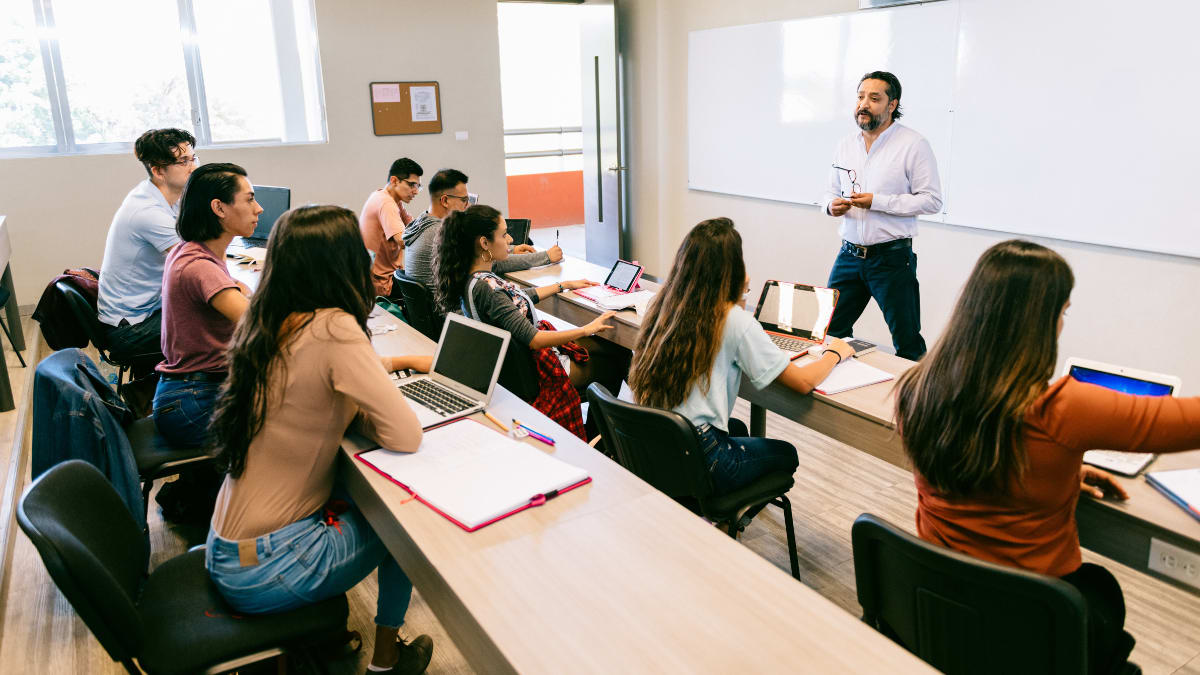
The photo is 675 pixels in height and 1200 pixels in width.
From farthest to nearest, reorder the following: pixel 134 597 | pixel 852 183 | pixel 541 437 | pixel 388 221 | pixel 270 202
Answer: pixel 270 202
pixel 388 221
pixel 852 183
pixel 541 437
pixel 134 597

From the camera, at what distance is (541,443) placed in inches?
73.6

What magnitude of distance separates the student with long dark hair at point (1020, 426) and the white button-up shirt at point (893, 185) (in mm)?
2286

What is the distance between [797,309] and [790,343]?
0.48 feet

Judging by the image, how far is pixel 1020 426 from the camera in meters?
1.42

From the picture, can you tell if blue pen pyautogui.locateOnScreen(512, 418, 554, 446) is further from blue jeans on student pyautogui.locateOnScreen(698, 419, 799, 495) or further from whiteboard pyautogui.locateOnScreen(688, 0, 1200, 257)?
whiteboard pyautogui.locateOnScreen(688, 0, 1200, 257)

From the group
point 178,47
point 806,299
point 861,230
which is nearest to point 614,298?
point 806,299

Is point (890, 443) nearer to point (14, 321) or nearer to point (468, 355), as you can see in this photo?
point (468, 355)

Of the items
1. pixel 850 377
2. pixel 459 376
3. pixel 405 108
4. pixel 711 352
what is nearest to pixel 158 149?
pixel 459 376

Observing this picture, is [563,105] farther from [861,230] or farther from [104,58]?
[861,230]

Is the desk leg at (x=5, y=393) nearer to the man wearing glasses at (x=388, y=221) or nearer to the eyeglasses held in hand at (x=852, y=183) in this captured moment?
the man wearing glasses at (x=388, y=221)

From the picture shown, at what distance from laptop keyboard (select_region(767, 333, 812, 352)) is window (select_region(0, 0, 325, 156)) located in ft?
16.2

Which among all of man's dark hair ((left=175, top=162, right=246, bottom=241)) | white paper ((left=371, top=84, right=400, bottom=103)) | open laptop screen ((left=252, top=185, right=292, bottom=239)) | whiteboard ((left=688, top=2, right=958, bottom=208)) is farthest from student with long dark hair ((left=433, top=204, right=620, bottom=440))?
white paper ((left=371, top=84, right=400, bottom=103))

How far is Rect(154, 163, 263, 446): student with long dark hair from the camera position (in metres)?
2.35

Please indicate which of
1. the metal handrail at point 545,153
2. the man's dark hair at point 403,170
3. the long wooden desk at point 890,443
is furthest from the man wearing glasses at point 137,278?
the metal handrail at point 545,153
